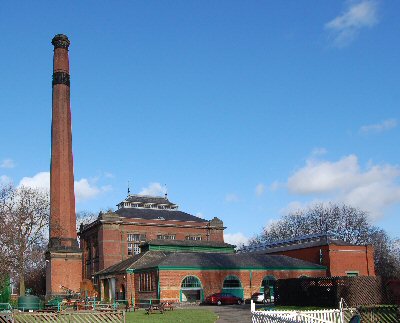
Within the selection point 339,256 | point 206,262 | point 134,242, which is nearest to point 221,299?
point 206,262

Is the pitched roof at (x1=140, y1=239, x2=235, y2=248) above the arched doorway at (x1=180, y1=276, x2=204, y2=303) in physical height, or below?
above

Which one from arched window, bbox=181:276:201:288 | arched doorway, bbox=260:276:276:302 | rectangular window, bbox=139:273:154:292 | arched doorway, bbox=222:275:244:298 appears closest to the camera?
rectangular window, bbox=139:273:154:292

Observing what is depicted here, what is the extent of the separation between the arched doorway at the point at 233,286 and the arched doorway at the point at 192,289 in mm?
2785

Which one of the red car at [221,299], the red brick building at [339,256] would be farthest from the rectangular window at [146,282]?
the red brick building at [339,256]

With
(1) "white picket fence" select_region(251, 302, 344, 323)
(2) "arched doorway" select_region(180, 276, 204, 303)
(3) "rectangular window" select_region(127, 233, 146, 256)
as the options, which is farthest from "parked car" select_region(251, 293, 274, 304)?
(1) "white picket fence" select_region(251, 302, 344, 323)

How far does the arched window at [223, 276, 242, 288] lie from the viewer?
1928 inches

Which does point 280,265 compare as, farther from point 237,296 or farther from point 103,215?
point 103,215

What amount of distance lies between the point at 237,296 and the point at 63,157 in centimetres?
2214

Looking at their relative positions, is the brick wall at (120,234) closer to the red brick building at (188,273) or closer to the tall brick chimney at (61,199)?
the red brick building at (188,273)

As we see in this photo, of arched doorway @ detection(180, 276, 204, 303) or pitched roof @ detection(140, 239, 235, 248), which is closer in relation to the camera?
arched doorway @ detection(180, 276, 204, 303)

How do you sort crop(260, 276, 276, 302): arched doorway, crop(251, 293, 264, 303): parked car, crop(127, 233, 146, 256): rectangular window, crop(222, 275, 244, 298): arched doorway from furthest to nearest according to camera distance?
crop(127, 233, 146, 256): rectangular window, crop(222, 275, 244, 298): arched doorway, crop(260, 276, 276, 302): arched doorway, crop(251, 293, 264, 303): parked car

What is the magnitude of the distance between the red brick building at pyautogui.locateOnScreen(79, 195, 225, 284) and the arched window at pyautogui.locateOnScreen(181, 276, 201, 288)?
1493 cm

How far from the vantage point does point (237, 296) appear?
1891 inches

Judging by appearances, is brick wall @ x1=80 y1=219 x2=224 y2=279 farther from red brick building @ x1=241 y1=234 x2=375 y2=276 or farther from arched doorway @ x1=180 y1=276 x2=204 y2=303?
arched doorway @ x1=180 y1=276 x2=204 y2=303
